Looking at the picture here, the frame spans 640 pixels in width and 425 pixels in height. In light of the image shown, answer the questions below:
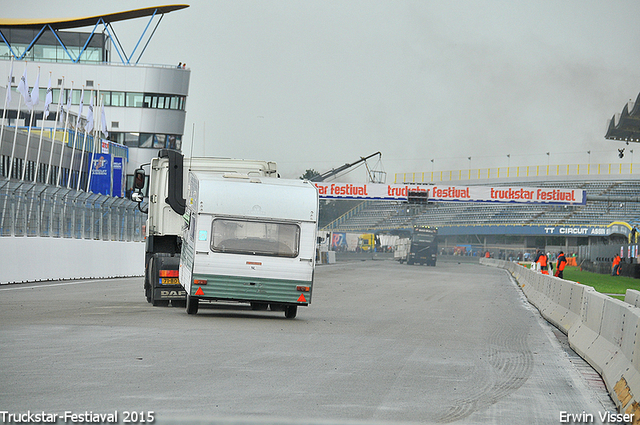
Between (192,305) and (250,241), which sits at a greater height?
(250,241)

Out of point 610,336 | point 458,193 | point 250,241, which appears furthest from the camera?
point 458,193

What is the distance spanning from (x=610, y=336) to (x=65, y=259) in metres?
21.7

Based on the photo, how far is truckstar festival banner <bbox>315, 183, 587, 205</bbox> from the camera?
207 ft

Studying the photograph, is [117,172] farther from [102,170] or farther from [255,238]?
[255,238]

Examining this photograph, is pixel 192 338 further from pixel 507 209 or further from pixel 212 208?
pixel 507 209

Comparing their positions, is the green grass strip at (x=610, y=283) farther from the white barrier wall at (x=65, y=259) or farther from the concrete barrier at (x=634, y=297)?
the concrete barrier at (x=634, y=297)

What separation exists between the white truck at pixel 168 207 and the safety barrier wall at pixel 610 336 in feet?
23.2

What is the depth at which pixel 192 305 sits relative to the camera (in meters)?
16.6

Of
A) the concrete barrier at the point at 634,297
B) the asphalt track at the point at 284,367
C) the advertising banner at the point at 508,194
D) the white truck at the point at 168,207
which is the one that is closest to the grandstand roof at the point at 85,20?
the advertising banner at the point at 508,194

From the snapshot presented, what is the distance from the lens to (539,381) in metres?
9.78

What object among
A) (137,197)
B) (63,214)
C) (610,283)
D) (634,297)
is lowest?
(610,283)

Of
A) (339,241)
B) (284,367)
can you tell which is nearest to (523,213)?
(339,241)

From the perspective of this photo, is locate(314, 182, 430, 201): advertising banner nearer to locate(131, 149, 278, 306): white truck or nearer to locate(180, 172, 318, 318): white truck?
locate(131, 149, 278, 306): white truck

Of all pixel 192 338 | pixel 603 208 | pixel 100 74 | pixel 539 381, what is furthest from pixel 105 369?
pixel 603 208
